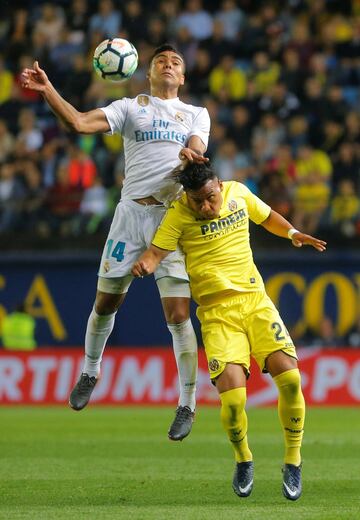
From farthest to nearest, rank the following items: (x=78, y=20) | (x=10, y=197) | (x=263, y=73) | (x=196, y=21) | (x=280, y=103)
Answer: (x=78, y=20) < (x=196, y=21) < (x=263, y=73) < (x=10, y=197) < (x=280, y=103)

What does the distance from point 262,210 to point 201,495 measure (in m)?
2.29

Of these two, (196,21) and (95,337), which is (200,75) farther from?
(95,337)

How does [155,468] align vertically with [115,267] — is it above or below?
below

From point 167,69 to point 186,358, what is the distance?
94.6 inches

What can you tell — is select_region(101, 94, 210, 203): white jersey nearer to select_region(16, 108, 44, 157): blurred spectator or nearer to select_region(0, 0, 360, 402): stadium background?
select_region(0, 0, 360, 402): stadium background

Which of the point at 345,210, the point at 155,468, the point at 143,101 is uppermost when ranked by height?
the point at 143,101

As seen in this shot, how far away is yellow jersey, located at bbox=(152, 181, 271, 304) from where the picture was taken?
9484 millimetres

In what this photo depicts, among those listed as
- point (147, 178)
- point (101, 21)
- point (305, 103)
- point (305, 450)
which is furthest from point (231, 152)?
point (147, 178)

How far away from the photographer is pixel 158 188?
34.2 feet

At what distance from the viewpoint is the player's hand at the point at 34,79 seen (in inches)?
352

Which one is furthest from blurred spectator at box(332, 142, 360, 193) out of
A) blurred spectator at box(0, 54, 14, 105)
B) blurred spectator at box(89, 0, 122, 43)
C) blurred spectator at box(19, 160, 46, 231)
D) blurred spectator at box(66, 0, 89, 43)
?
blurred spectator at box(0, 54, 14, 105)

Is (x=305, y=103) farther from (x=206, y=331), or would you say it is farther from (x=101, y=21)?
(x=206, y=331)

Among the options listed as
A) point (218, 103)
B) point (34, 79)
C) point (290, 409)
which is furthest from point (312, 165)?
point (34, 79)

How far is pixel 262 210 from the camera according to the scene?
9891 millimetres
